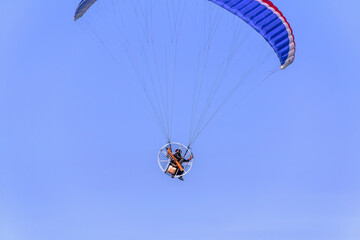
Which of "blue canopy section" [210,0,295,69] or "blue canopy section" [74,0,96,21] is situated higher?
"blue canopy section" [210,0,295,69]

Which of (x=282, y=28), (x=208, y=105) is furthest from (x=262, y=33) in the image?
(x=208, y=105)

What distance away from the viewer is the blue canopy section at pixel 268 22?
1195 inches

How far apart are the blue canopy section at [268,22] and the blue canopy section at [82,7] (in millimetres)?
5085

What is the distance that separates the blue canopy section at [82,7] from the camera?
31.3m

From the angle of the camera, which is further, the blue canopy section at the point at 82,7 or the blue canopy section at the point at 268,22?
the blue canopy section at the point at 82,7

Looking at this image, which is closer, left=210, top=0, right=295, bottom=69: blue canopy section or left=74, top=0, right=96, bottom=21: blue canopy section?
left=210, top=0, right=295, bottom=69: blue canopy section

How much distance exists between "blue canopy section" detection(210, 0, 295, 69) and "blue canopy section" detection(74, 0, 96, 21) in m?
5.08

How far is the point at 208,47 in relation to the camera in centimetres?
3189

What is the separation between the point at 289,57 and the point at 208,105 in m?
3.83

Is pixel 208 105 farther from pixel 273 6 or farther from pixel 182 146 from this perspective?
pixel 273 6

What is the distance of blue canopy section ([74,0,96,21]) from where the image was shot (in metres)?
31.3

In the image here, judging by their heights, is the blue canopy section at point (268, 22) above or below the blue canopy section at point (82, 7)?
above

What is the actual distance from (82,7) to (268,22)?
7431mm

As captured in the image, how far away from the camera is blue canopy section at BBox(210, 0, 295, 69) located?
30.4 m
